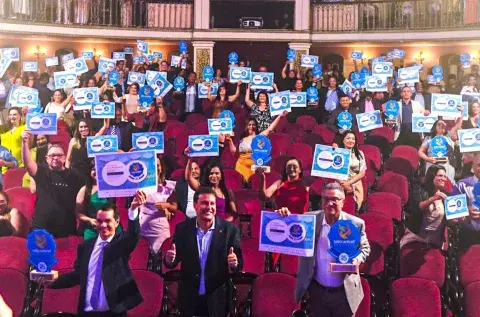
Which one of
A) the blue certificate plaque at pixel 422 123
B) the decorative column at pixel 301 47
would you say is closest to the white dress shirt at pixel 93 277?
the blue certificate plaque at pixel 422 123

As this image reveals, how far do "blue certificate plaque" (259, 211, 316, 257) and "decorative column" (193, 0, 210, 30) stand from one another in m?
11.6

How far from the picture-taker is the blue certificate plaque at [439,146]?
6.67 m

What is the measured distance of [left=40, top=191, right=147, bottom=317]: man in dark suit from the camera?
14.5 ft

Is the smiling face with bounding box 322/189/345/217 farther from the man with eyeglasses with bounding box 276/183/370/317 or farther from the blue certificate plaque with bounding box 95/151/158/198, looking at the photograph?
the blue certificate plaque with bounding box 95/151/158/198

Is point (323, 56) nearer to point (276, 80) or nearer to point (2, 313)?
point (276, 80)

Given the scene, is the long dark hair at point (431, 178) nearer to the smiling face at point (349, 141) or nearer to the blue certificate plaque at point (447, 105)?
the smiling face at point (349, 141)

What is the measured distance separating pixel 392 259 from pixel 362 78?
17.8 feet

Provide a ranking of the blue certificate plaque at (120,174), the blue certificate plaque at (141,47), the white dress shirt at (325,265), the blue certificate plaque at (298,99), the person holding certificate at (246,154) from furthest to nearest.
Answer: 1. the blue certificate plaque at (141,47)
2. the blue certificate plaque at (298,99)
3. the person holding certificate at (246,154)
4. the blue certificate plaque at (120,174)
5. the white dress shirt at (325,265)

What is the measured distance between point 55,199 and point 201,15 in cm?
1100

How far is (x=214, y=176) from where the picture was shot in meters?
5.80

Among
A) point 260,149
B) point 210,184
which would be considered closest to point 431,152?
point 260,149

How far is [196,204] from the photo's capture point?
15.5 feet

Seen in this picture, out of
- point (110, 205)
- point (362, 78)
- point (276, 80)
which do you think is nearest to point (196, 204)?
point (110, 205)

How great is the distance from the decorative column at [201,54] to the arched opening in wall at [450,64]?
6107mm
